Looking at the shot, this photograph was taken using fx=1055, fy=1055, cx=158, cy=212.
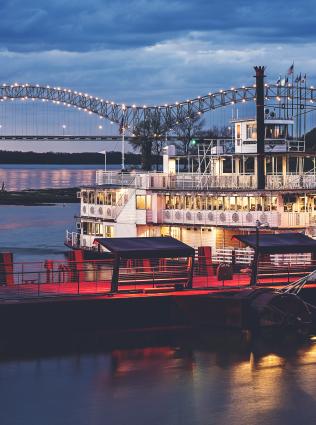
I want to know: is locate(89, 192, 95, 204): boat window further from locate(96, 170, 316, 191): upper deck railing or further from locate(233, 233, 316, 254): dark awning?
locate(233, 233, 316, 254): dark awning

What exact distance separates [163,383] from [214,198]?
1845cm

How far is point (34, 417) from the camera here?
90.4 feet

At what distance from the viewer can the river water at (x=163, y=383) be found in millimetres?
27625

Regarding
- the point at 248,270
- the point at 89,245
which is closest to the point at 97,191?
the point at 89,245

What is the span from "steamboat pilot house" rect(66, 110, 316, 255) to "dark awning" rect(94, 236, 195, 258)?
29.2ft

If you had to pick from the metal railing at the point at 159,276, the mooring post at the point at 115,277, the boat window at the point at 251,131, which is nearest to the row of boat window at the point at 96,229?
the metal railing at the point at 159,276

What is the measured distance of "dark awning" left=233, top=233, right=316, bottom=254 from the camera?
124 feet

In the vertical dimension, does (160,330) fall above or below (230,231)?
below

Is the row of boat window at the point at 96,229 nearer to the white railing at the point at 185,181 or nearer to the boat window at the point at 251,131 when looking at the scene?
the white railing at the point at 185,181

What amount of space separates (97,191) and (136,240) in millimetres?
17598

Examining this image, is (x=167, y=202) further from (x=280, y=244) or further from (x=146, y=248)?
(x=146, y=248)

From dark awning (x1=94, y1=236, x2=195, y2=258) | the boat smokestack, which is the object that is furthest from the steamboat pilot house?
dark awning (x1=94, y1=236, x2=195, y2=258)

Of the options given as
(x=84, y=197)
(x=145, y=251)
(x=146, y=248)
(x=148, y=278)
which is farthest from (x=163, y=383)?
(x=84, y=197)

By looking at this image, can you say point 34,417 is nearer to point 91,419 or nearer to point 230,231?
point 91,419
